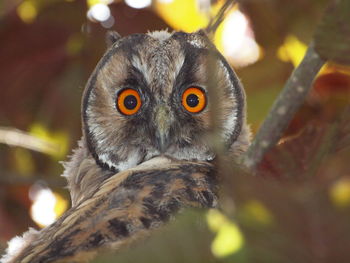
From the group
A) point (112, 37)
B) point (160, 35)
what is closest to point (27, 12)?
point (112, 37)

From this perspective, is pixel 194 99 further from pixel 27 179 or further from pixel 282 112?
pixel 27 179

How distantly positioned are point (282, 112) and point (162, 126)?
63 centimetres

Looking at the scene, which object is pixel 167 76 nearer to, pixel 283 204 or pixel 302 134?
pixel 302 134

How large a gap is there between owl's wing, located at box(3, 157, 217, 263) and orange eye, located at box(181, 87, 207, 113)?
1.62ft

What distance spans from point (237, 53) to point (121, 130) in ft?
2.10

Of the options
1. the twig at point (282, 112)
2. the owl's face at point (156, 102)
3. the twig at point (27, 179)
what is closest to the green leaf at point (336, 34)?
the twig at point (282, 112)

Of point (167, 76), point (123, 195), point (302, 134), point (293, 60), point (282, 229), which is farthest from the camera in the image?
point (293, 60)

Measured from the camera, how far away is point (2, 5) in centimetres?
181

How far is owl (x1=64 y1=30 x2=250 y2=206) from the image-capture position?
2.28 meters

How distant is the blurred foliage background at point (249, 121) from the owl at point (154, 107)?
13cm

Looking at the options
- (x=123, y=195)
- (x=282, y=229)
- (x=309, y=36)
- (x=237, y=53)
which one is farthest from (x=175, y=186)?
(x=237, y=53)

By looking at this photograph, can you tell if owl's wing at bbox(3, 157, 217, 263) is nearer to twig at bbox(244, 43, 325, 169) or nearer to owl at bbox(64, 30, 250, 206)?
twig at bbox(244, 43, 325, 169)

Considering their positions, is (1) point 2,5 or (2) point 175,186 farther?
(1) point 2,5

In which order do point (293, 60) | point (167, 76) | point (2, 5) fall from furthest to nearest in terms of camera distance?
point (293, 60), point (167, 76), point (2, 5)
